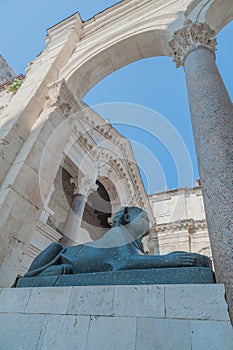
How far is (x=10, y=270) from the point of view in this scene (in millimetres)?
3668

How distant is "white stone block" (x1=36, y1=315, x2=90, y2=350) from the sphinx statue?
570mm

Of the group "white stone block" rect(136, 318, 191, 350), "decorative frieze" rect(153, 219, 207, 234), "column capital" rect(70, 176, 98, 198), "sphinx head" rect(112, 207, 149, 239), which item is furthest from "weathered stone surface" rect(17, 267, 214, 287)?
"decorative frieze" rect(153, 219, 207, 234)

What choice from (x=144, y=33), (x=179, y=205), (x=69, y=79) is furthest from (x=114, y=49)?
(x=179, y=205)

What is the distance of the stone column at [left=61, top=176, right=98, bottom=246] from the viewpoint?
27.7ft

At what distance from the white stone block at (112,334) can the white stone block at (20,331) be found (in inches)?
20.5

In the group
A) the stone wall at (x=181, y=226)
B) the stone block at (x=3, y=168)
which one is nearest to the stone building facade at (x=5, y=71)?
the stone wall at (x=181, y=226)

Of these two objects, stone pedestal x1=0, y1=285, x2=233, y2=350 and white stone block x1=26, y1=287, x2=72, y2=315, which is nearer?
stone pedestal x1=0, y1=285, x2=233, y2=350

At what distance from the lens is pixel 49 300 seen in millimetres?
2129

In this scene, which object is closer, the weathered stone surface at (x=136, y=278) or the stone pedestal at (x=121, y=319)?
the stone pedestal at (x=121, y=319)

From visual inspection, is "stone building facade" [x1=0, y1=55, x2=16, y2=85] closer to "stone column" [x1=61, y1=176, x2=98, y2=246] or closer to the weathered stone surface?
"stone column" [x1=61, y1=176, x2=98, y2=246]

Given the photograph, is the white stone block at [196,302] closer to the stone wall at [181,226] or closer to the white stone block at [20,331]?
the white stone block at [20,331]

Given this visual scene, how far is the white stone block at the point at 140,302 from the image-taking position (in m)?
1.74

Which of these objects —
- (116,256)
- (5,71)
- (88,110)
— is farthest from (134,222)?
(5,71)

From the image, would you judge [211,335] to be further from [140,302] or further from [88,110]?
[88,110]
